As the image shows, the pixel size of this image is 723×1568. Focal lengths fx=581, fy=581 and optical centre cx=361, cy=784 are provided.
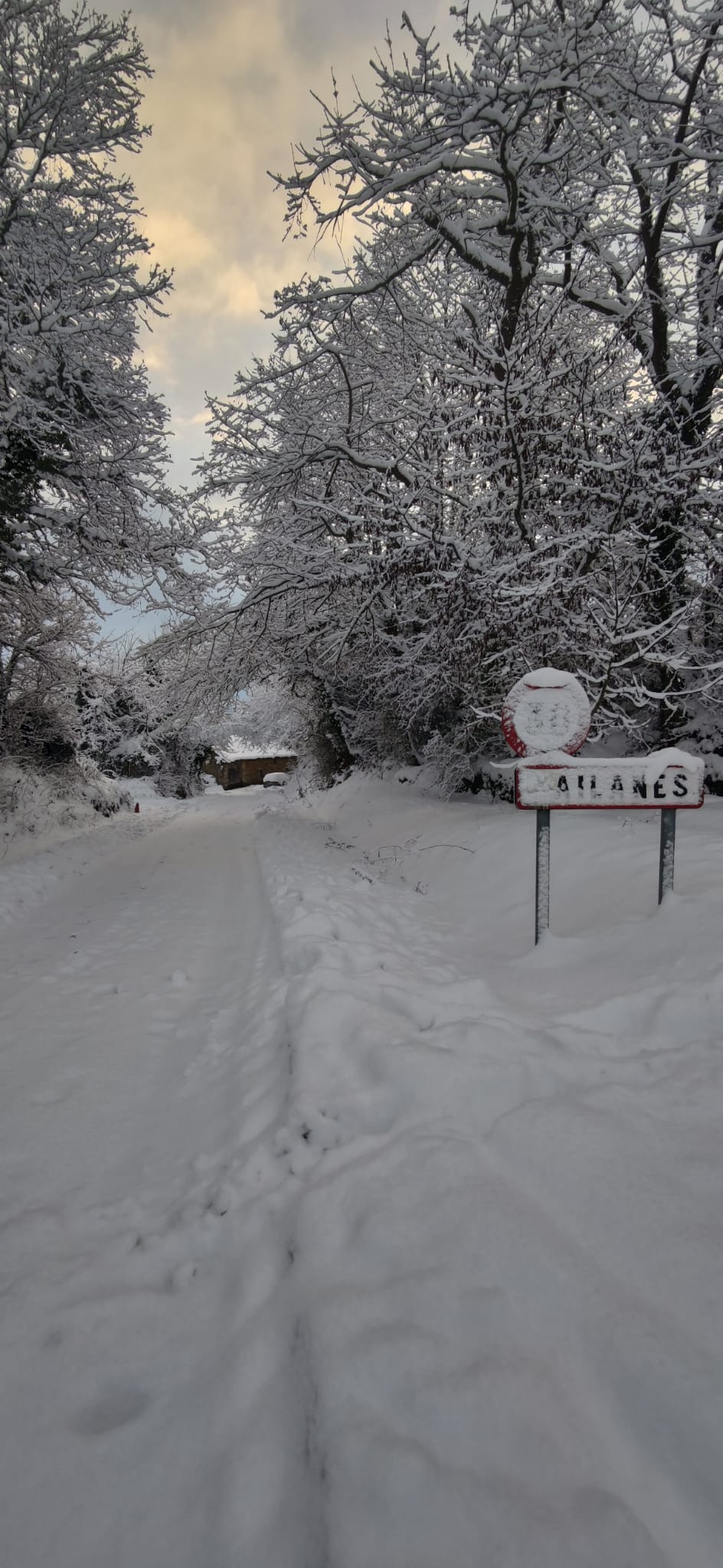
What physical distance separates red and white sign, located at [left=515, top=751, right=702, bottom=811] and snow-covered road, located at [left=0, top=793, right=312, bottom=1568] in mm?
2192

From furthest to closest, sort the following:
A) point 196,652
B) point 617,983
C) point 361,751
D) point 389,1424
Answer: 1. point 361,751
2. point 196,652
3. point 617,983
4. point 389,1424

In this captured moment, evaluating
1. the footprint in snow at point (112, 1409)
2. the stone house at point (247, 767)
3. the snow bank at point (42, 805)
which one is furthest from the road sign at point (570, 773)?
the stone house at point (247, 767)

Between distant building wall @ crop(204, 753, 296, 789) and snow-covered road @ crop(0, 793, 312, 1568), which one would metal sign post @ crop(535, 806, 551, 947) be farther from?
distant building wall @ crop(204, 753, 296, 789)

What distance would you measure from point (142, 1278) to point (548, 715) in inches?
135

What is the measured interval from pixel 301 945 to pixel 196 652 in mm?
6954

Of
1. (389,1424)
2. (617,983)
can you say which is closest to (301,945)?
(617,983)

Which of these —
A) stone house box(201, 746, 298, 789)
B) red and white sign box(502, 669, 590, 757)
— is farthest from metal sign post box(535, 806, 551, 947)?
stone house box(201, 746, 298, 789)

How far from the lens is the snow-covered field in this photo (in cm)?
112

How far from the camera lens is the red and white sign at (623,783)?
3.65m

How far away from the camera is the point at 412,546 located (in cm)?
613

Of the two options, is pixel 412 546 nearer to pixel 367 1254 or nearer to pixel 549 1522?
pixel 367 1254

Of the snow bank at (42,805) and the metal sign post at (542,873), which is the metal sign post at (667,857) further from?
the snow bank at (42,805)

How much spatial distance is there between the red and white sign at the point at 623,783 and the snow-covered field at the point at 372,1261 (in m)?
0.72

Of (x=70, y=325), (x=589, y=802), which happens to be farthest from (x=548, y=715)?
(x=70, y=325)
